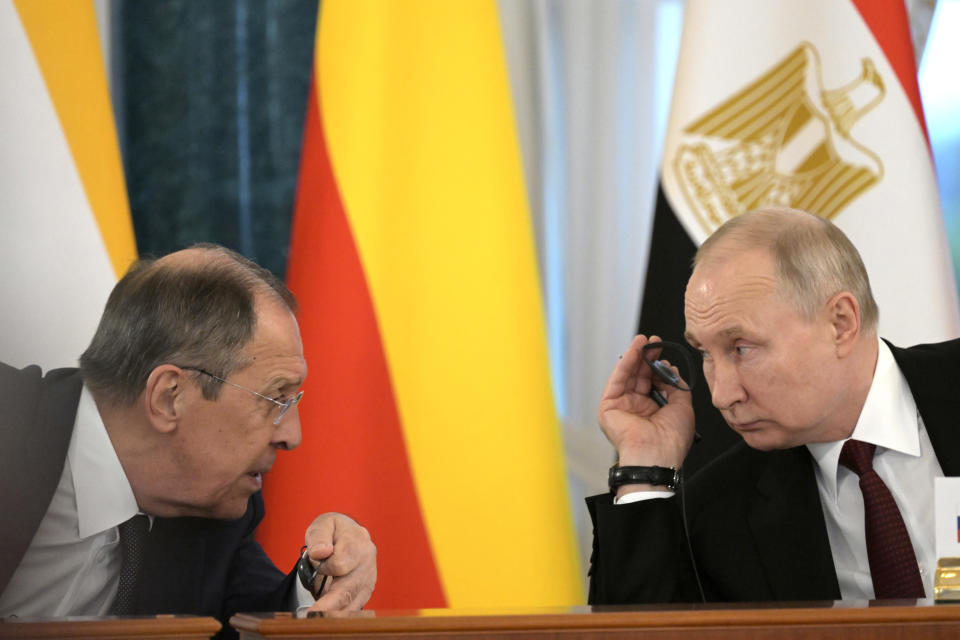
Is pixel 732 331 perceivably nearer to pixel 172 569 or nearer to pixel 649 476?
pixel 649 476

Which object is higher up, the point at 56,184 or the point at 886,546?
the point at 56,184

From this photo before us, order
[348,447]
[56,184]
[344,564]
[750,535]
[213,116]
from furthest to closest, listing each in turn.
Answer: [213,116], [348,447], [56,184], [750,535], [344,564]

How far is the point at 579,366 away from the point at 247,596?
1588 millimetres

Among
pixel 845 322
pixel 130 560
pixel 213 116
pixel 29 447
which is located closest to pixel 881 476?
pixel 845 322

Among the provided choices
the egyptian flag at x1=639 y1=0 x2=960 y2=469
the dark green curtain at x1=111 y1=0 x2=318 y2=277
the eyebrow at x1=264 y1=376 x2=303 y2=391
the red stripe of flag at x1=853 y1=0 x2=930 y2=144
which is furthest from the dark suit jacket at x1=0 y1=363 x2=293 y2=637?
the red stripe of flag at x1=853 y1=0 x2=930 y2=144

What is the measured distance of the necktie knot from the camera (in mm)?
1867

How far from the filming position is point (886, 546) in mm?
1766

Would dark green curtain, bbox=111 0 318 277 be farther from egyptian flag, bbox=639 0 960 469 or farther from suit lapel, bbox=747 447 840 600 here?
A: suit lapel, bbox=747 447 840 600

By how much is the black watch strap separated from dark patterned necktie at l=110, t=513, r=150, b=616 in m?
0.88

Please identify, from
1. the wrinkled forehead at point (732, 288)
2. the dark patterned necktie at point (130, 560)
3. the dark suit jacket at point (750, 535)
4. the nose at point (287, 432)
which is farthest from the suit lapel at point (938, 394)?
the dark patterned necktie at point (130, 560)

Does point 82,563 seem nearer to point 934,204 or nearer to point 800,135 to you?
point 800,135

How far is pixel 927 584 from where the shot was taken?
5.77ft

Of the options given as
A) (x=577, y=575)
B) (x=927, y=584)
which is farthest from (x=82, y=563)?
(x=927, y=584)

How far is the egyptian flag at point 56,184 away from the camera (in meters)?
2.25
